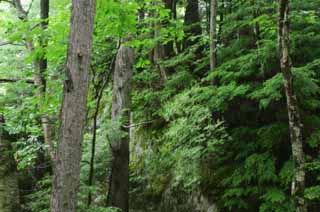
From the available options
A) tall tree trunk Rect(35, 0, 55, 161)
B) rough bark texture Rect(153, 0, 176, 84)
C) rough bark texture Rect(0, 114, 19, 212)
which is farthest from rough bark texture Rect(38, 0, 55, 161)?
rough bark texture Rect(153, 0, 176, 84)

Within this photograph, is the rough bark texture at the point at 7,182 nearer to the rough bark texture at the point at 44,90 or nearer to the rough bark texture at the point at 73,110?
the rough bark texture at the point at 44,90

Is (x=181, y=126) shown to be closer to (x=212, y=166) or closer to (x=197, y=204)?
(x=212, y=166)

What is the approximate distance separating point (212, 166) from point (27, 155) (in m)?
3.67

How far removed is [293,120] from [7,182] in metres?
6.37

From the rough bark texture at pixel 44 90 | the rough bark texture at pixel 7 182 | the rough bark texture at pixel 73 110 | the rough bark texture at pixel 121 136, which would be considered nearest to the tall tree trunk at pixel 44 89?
the rough bark texture at pixel 44 90

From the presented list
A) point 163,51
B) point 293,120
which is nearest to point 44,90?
point 163,51

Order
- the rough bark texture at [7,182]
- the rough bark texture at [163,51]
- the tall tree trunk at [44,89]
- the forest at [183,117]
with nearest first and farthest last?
the forest at [183,117], the tall tree trunk at [44,89], the rough bark texture at [7,182], the rough bark texture at [163,51]

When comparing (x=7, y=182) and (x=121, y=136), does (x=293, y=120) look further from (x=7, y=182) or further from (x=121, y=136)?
(x=7, y=182)

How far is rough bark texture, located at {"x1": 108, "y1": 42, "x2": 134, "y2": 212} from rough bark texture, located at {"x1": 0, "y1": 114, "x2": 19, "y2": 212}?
6.87ft

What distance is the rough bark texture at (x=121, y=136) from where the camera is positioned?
286 inches

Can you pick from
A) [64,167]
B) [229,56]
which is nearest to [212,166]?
[229,56]

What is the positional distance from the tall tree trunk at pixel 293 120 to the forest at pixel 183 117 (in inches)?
0.5

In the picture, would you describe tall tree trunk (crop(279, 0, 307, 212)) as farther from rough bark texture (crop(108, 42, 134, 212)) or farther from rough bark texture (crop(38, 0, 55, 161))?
rough bark texture (crop(38, 0, 55, 161))

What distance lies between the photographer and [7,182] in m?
7.83
